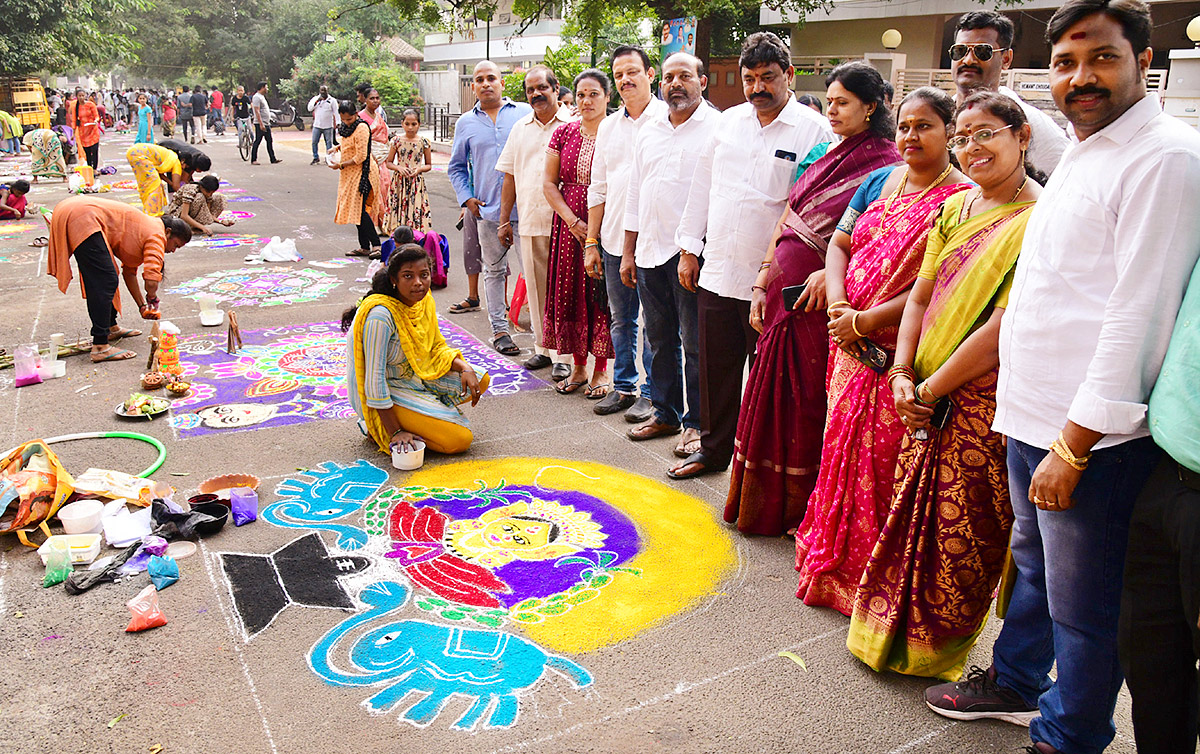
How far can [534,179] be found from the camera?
5828mm

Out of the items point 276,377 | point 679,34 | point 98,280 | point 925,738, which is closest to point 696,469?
point 925,738

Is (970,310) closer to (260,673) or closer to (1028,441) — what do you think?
(1028,441)

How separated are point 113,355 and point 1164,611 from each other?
6.20 meters

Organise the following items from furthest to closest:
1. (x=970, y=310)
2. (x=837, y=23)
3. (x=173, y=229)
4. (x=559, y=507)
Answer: (x=837, y=23), (x=173, y=229), (x=559, y=507), (x=970, y=310)

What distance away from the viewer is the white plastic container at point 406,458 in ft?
14.5

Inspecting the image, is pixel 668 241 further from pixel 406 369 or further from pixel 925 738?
pixel 925 738

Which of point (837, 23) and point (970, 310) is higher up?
point (837, 23)

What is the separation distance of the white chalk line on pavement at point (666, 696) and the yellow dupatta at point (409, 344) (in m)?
2.32

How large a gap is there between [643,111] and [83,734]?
3735mm

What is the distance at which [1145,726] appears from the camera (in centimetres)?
213

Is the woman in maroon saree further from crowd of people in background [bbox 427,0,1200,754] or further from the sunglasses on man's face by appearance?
the sunglasses on man's face

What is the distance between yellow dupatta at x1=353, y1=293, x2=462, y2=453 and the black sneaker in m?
2.89

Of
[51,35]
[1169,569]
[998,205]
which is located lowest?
[1169,569]

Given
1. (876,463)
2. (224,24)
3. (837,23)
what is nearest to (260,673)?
(876,463)
